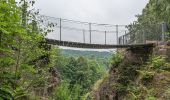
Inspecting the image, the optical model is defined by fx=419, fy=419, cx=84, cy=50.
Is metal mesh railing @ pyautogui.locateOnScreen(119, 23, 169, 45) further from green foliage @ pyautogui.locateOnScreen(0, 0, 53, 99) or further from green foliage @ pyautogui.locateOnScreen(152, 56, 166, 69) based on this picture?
green foliage @ pyautogui.locateOnScreen(0, 0, 53, 99)

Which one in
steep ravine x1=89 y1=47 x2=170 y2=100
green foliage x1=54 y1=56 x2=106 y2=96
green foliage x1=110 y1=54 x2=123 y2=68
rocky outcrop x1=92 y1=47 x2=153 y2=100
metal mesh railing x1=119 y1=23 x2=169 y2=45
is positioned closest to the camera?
steep ravine x1=89 y1=47 x2=170 y2=100

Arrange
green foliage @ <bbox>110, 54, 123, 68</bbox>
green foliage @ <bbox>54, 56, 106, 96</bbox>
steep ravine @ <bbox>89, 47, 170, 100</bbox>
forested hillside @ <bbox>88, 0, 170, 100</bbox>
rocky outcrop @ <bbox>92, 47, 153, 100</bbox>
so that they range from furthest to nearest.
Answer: green foliage @ <bbox>54, 56, 106, 96</bbox> → green foliage @ <bbox>110, 54, 123, 68</bbox> → rocky outcrop @ <bbox>92, 47, 153, 100</bbox> → forested hillside @ <bbox>88, 0, 170, 100</bbox> → steep ravine @ <bbox>89, 47, 170, 100</bbox>

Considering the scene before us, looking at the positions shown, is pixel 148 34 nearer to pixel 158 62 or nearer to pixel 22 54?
pixel 158 62

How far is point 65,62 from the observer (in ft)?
263

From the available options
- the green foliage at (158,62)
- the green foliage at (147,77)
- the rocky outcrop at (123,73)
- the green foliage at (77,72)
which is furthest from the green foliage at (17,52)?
the green foliage at (77,72)

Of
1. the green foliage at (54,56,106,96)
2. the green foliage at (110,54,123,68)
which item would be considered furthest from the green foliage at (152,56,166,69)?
the green foliage at (54,56,106,96)

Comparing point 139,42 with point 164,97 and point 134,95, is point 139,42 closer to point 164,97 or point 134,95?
point 134,95

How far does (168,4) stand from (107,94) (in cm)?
675

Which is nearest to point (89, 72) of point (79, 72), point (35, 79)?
point (79, 72)

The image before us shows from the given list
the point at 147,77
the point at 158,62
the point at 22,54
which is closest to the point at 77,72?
the point at 158,62

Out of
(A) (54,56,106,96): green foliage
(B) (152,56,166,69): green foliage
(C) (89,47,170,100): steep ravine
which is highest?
(B) (152,56,166,69): green foliage

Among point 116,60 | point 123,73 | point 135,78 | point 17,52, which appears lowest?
point 135,78

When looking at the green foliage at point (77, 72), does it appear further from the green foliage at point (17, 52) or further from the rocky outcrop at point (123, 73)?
the green foliage at point (17, 52)

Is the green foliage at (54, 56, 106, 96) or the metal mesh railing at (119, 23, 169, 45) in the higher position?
the metal mesh railing at (119, 23, 169, 45)
